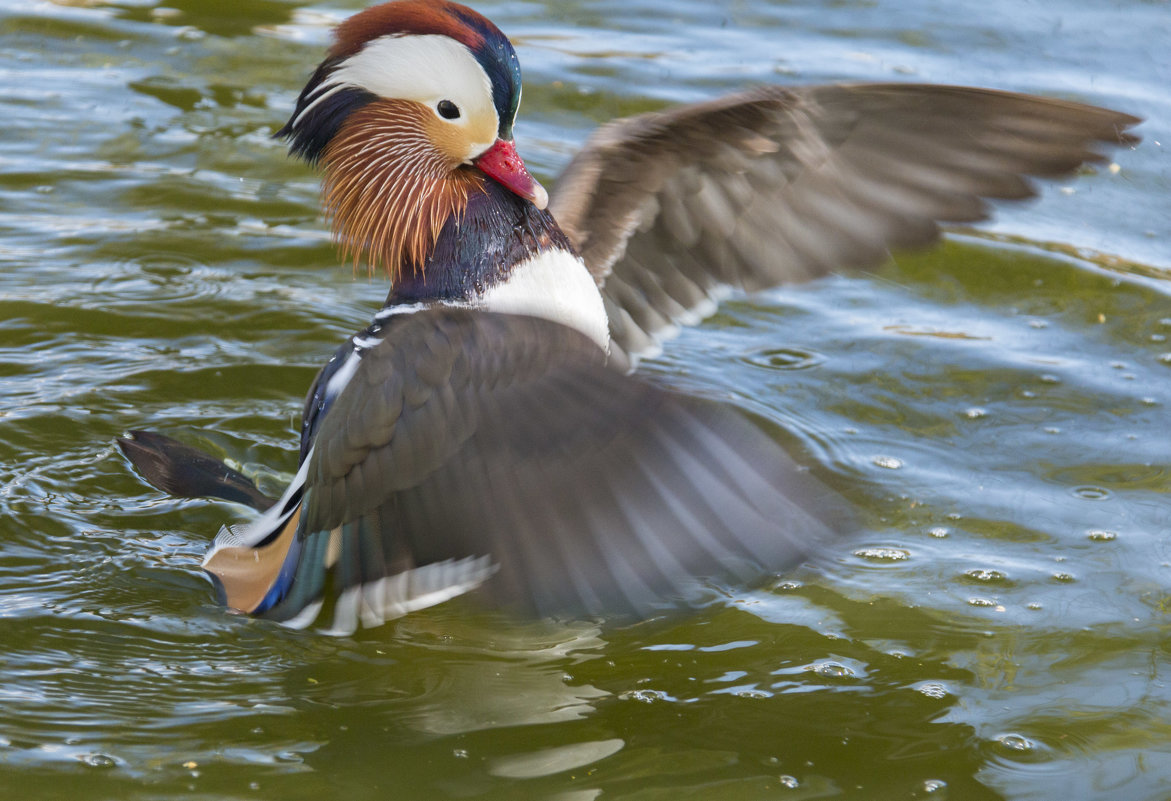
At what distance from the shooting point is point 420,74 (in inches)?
117

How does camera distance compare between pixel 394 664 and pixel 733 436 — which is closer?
pixel 733 436

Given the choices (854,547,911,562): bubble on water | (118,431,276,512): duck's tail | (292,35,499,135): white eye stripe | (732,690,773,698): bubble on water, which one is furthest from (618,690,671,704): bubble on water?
(292,35,499,135): white eye stripe

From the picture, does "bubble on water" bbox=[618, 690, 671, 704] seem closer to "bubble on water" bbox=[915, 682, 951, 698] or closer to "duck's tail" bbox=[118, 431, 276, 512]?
"bubble on water" bbox=[915, 682, 951, 698]

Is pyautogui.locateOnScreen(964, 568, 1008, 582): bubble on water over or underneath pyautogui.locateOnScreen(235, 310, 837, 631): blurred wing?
underneath

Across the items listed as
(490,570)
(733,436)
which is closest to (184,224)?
(490,570)

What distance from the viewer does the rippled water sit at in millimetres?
2643

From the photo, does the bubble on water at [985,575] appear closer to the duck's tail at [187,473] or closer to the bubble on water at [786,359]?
the bubble on water at [786,359]

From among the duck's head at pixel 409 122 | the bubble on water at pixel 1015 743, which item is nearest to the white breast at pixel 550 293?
the duck's head at pixel 409 122

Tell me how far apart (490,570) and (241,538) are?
1.00 m

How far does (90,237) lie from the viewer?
183 inches

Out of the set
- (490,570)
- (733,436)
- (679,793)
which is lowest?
(679,793)

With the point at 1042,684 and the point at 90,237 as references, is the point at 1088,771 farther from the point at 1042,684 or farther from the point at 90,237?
the point at 90,237

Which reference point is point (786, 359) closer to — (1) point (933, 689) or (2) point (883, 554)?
(2) point (883, 554)

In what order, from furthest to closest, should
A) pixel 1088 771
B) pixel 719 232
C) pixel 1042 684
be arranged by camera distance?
1. pixel 719 232
2. pixel 1042 684
3. pixel 1088 771
